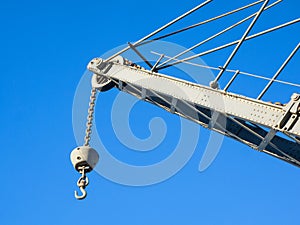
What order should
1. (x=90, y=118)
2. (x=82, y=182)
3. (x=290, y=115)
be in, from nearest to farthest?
(x=290, y=115), (x=82, y=182), (x=90, y=118)

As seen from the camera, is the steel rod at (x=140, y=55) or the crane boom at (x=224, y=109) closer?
the crane boom at (x=224, y=109)

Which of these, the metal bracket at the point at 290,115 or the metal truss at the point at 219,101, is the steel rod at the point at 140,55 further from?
the metal bracket at the point at 290,115

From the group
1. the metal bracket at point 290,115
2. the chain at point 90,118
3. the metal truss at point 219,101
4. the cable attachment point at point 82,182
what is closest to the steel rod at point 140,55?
the metal truss at point 219,101

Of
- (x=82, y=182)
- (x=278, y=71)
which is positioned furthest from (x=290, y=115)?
(x=82, y=182)

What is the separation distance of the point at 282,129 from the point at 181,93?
3828 mm

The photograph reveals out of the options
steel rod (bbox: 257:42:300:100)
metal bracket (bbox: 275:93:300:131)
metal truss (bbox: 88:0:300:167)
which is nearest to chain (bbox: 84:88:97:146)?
metal truss (bbox: 88:0:300:167)

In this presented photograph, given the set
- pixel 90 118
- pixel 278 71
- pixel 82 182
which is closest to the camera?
pixel 278 71

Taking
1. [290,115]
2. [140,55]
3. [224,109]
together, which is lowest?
[290,115]

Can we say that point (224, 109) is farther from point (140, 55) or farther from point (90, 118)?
point (90, 118)

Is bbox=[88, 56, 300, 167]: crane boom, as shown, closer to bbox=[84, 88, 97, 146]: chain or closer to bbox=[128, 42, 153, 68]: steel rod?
bbox=[128, 42, 153, 68]: steel rod

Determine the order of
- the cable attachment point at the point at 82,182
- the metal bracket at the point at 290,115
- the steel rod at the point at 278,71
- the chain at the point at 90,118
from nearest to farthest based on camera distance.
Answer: the metal bracket at the point at 290,115, the steel rod at the point at 278,71, the cable attachment point at the point at 82,182, the chain at the point at 90,118

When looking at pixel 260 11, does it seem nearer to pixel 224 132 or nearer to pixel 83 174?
pixel 224 132

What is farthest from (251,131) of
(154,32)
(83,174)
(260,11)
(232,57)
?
(83,174)

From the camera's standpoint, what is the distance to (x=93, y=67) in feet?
72.4
